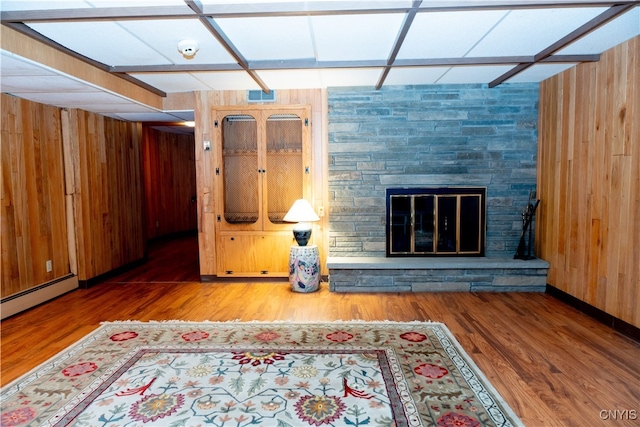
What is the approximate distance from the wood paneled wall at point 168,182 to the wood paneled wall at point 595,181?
6.33 metres

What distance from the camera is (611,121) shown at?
315 cm

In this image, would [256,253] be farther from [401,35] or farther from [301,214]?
[401,35]

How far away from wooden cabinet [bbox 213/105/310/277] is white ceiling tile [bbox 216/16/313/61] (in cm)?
125

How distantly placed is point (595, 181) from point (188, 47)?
3.50m

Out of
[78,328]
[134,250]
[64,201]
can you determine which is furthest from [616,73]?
[134,250]

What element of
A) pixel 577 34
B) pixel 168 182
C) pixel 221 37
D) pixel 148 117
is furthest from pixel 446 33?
pixel 168 182

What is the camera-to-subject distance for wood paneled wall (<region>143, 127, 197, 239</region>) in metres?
7.46

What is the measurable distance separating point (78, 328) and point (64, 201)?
5.91 ft

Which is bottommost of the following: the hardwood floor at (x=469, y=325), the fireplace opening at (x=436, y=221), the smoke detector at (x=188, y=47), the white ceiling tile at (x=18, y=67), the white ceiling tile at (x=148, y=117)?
the hardwood floor at (x=469, y=325)

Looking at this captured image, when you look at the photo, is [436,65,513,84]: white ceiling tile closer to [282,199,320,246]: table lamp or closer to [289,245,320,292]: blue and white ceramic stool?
[282,199,320,246]: table lamp

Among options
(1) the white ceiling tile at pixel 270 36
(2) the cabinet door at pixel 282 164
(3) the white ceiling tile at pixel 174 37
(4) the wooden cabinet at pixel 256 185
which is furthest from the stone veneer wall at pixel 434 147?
(3) the white ceiling tile at pixel 174 37

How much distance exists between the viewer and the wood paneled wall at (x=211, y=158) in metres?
4.48

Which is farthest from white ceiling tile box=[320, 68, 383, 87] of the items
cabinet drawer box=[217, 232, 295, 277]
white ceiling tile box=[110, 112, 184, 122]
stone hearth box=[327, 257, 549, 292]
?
white ceiling tile box=[110, 112, 184, 122]

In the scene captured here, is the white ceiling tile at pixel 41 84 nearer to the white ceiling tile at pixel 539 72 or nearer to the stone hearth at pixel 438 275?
the stone hearth at pixel 438 275
